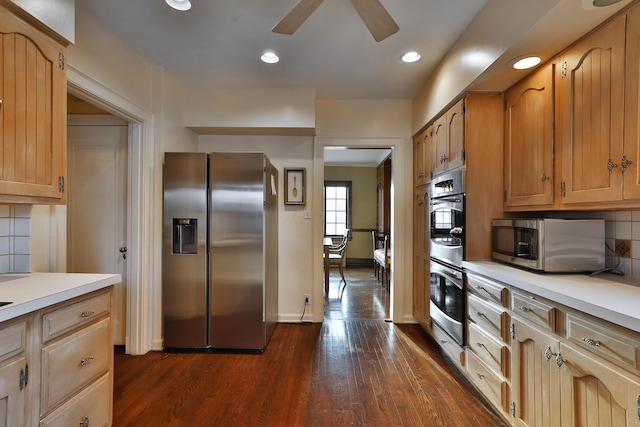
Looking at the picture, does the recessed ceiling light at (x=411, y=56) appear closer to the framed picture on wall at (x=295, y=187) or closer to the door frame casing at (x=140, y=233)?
the framed picture on wall at (x=295, y=187)

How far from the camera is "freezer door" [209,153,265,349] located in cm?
269

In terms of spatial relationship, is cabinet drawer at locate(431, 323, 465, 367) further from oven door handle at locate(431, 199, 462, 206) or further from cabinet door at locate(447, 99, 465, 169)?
cabinet door at locate(447, 99, 465, 169)

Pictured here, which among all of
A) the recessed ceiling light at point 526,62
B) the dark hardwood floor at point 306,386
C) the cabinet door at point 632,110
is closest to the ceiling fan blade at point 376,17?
the recessed ceiling light at point 526,62

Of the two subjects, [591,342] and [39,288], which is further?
[39,288]

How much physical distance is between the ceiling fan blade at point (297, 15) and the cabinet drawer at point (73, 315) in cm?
171

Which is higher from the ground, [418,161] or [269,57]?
[269,57]

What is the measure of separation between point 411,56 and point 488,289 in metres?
1.87

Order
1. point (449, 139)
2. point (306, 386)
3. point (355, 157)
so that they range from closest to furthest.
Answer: point (306, 386) → point (449, 139) → point (355, 157)

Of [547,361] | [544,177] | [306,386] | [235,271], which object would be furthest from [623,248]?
[235,271]

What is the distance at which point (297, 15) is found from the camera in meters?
1.60

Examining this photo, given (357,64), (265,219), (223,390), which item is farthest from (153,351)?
(357,64)

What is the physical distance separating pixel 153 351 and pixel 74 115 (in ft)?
7.26

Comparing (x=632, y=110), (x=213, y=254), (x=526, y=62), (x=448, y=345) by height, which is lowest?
(x=448, y=345)

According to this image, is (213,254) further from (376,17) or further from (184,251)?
(376,17)
